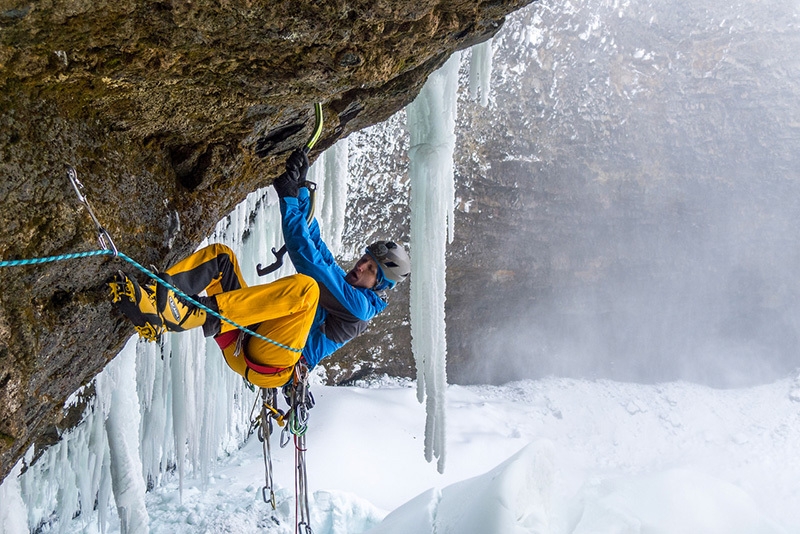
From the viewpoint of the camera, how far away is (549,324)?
49.2 feet

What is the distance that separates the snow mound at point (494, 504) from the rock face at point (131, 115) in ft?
11.5

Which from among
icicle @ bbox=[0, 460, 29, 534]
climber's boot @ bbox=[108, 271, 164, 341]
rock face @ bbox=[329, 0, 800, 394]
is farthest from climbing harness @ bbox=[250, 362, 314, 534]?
rock face @ bbox=[329, 0, 800, 394]

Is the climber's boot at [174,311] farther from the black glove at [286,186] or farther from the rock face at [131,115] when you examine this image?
the black glove at [286,186]

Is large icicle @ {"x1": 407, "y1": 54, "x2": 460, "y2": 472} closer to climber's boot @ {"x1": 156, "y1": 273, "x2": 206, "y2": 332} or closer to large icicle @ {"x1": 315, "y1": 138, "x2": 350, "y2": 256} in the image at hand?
large icicle @ {"x1": 315, "y1": 138, "x2": 350, "y2": 256}

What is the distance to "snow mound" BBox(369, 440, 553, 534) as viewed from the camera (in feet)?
17.7

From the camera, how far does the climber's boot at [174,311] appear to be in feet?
8.21

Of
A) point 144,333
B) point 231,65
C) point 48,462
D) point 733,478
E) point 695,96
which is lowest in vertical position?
point 733,478

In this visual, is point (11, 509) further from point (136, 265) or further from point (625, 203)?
point (625, 203)

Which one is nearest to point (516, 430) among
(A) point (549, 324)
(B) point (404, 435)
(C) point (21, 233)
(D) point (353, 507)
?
(B) point (404, 435)

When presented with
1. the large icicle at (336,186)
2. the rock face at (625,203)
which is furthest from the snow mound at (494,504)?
the rock face at (625,203)

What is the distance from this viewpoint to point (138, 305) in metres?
2.47

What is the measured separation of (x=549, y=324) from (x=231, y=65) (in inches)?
529

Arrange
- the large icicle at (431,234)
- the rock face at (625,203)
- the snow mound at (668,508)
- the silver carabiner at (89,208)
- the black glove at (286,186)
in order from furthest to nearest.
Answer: the rock face at (625,203)
the snow mound at (668,508)
the large icicle at (431,234)
the black glove at (286,186)
the silver carabiner at (89,208)

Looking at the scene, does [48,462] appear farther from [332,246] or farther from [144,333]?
[144,333]
